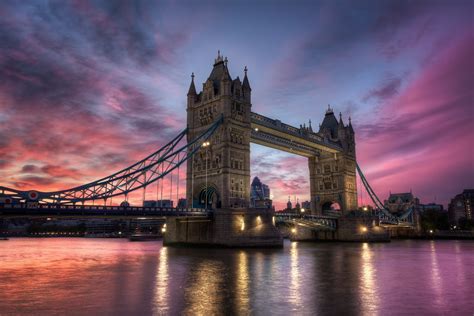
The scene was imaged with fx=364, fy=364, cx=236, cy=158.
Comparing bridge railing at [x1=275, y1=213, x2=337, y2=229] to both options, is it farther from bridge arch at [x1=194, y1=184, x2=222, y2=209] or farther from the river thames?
the river thames

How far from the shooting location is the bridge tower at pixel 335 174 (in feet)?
335

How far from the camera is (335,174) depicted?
103m

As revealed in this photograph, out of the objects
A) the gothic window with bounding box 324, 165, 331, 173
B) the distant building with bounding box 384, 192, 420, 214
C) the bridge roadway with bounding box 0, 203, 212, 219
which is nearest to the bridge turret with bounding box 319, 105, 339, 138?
the gothic window with bounding box 324, 165, 331, 173

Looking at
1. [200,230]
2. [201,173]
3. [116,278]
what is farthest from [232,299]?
[201,173]

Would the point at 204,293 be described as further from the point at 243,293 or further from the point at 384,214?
the point at 384,214

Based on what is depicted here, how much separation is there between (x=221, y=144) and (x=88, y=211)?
1109 inches

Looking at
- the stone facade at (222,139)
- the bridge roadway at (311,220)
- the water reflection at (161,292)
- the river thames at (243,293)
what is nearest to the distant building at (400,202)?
the bridge roadway at (311,220)

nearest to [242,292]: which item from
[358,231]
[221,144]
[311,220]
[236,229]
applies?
[236,229]

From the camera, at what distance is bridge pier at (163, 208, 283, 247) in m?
60.8

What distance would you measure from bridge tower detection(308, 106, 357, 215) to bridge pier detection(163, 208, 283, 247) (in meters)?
43.8

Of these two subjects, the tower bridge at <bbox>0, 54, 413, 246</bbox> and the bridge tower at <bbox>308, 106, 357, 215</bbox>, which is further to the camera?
the bridge tower at <bbox>308, 106, 357, 215</bbox>

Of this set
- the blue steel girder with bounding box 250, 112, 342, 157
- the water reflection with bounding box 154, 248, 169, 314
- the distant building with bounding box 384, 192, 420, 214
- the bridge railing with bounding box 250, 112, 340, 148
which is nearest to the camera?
the water reflection with bounding box 154, 248, 169, 314

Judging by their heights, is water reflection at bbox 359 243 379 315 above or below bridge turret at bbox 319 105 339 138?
below

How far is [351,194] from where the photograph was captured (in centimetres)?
10462
